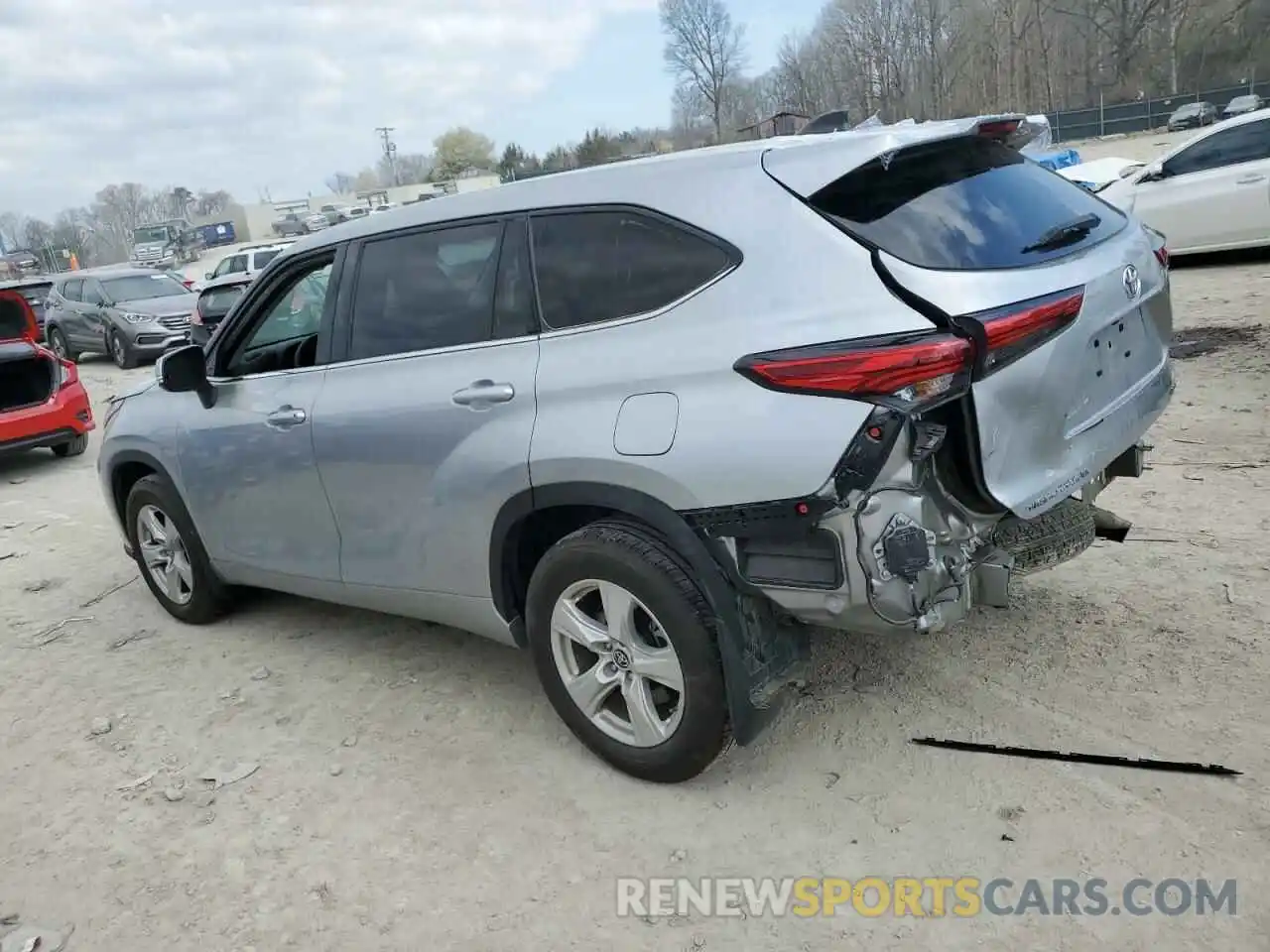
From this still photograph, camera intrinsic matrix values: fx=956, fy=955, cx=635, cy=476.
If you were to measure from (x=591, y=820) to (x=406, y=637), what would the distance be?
5.88 ft

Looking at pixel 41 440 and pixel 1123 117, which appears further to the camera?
pixel 1123 117

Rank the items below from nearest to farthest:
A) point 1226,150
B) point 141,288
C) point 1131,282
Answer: point 1131,282 < point 1226,150 < point 141,288

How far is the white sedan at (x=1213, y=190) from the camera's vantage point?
10.5m

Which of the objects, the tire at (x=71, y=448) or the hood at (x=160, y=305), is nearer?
the tire at (x=71, y=448)

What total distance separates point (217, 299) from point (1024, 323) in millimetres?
15030

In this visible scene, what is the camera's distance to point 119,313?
16.2m

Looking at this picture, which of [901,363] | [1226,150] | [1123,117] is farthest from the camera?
[1123,117]

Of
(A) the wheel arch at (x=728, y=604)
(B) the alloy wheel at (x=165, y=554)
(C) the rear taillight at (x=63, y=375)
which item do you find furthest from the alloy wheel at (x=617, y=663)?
(C) the rear taillight at (x=63, y=375)

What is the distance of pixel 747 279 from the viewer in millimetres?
2682

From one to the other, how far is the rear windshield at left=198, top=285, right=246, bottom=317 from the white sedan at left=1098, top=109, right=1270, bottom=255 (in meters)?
12.8

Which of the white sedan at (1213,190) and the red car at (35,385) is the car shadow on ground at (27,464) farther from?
the white sedan at (1213,190)

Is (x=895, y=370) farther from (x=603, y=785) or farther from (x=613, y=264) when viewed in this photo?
(x=603, y=785)

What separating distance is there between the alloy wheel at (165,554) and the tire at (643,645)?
→ 8.00 feet

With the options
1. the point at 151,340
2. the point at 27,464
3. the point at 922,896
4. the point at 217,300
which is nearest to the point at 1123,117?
the point at 217,300
